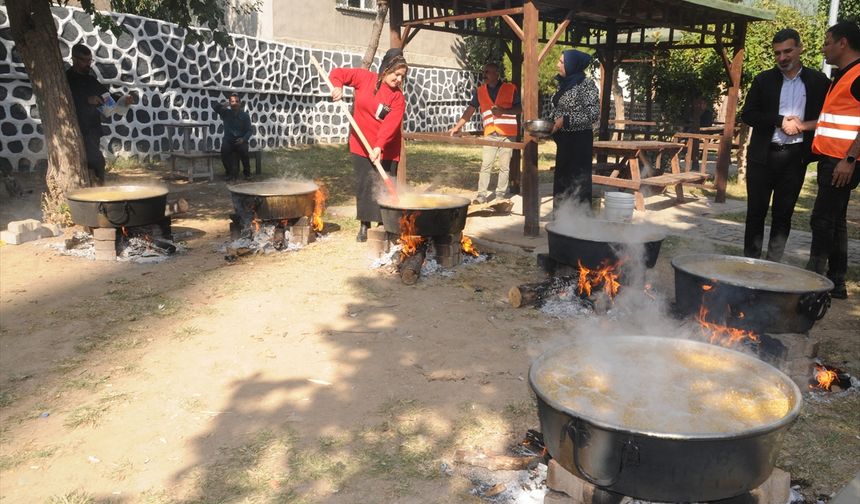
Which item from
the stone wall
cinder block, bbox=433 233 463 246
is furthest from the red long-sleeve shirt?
the stone wall

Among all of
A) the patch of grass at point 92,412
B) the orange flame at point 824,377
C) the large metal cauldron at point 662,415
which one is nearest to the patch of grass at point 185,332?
the patch of grass at point 92,412

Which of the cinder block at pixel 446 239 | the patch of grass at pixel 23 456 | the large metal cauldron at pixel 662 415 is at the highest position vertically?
the large metal cauldron at pixel 662 415

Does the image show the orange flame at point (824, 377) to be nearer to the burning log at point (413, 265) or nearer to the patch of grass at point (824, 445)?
the patch of grass at point (824, 445)

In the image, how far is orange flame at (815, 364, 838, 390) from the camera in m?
3.81

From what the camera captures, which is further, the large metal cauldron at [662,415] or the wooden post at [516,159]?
the wooden post at [516,159]

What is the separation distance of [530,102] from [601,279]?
3069 mm

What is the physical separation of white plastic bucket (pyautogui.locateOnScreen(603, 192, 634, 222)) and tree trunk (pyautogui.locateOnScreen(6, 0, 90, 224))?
21.2ft

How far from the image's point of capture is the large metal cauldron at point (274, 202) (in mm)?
6684

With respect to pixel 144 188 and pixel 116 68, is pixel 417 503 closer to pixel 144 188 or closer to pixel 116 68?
pixel 144 188

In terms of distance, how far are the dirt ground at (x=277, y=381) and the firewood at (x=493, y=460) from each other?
87 mm

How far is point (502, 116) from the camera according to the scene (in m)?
9.43

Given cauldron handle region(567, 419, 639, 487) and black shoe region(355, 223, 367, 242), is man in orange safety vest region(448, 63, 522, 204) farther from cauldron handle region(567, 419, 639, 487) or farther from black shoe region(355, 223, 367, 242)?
cauldron handle region(567, 419, 639, 487)

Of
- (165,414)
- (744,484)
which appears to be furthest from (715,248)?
(165,414)

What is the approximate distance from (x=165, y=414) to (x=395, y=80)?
13.6ft
